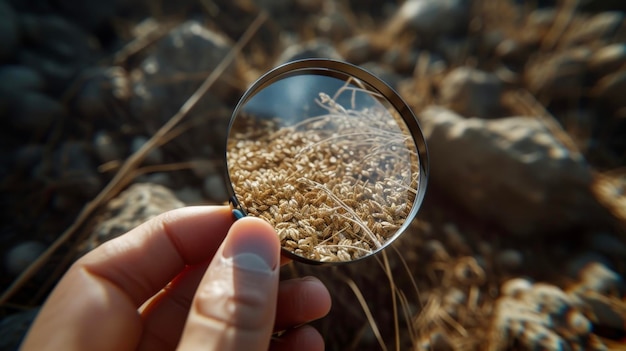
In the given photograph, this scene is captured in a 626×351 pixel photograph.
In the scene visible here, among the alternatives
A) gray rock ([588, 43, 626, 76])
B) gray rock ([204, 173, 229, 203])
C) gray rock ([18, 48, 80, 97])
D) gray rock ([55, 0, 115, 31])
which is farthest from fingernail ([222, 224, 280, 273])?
gray rock ([588, 43, 626, 76])

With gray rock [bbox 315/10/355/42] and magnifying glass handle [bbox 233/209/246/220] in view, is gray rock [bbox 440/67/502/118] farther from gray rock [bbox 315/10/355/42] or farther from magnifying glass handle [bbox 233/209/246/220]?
magnifying glass handle [bbox 233/209/246/220]

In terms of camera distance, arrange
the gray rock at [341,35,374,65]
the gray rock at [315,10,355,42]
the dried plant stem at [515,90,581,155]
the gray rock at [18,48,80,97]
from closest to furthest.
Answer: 1. the gray rock at [18,48,80,97]
2. the dried plant stem at [515,90,581,155]
3. the gray rock at [341,35,374,65]
4. the gray rock at [315,10,355,42]

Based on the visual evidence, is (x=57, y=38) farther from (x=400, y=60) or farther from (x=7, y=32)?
(x=400, y=60)

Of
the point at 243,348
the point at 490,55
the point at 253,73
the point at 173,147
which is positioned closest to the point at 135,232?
the point at 243,348

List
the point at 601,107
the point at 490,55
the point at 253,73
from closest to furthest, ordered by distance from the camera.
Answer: the point at 253,73 < the point at 601,107 < the point at 490,55

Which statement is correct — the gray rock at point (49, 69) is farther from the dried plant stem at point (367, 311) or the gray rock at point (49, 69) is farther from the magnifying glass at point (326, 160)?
the dried plant stem at point (367, 311)

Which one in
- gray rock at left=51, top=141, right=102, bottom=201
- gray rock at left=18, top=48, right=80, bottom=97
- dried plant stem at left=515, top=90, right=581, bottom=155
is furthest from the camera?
dried plant stem at left=515, top=90, right=581, bottom=155

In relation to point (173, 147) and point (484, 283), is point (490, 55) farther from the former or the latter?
point (173, 147)

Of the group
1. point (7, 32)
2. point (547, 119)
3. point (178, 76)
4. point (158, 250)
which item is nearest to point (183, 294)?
point (158, 250)
